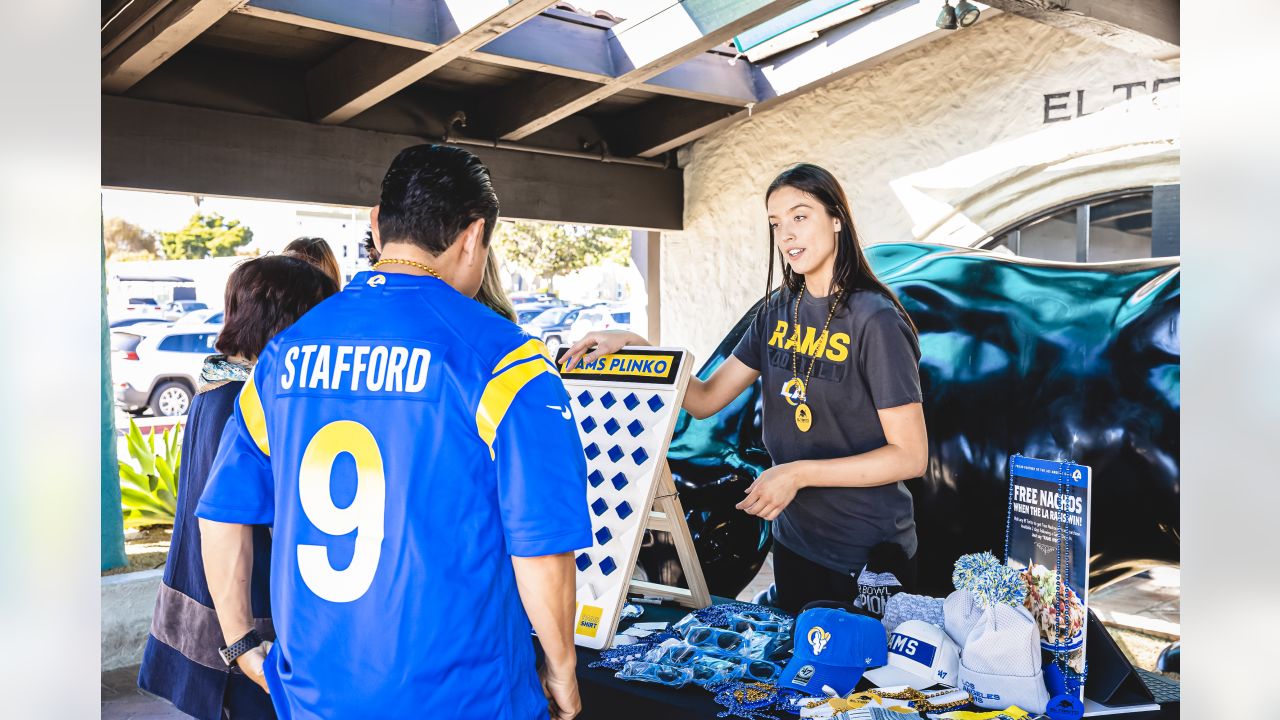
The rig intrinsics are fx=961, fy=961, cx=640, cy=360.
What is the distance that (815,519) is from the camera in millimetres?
2045

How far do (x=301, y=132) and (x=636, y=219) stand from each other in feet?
7.14

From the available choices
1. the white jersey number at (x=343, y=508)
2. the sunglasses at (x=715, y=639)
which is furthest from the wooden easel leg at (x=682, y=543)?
the white jersey number at (x=343, y=508)

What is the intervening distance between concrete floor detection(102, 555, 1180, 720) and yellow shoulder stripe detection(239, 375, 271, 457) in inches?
97.3

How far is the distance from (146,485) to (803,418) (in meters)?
4.59

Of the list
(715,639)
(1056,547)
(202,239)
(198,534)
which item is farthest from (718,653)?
(202,239)

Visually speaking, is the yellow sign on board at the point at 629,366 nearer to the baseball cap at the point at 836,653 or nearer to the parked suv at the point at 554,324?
the baseball cap at the point at 836,653

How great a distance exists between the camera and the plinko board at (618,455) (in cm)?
200

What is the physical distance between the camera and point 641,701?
161 cm

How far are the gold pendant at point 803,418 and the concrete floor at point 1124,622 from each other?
5.27 ft

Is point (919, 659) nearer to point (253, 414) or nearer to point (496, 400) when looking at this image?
point (496, 400)

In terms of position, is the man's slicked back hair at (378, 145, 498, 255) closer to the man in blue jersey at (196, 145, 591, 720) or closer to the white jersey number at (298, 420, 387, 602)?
the man in blue jersey at (196, 145, 591, 720)

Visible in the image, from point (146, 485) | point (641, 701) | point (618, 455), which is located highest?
point (618, 455)

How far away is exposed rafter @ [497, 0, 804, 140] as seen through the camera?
403 centimetres
